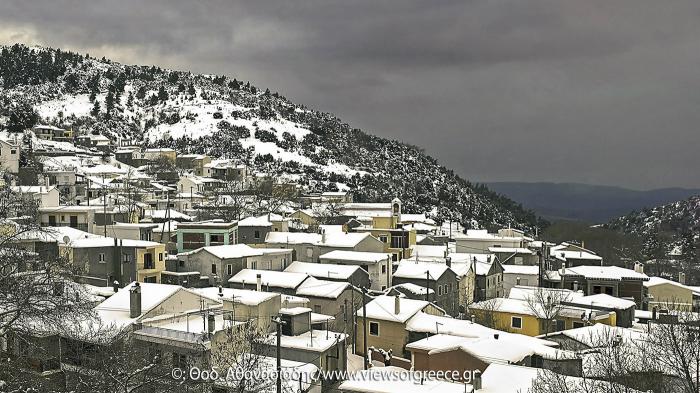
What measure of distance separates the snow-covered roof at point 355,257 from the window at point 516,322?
29.5 feet

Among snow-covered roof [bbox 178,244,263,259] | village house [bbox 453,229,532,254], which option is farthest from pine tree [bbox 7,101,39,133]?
snow-covered roof [bbox 178,244,263,259]

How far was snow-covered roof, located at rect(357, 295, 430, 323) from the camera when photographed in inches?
1181

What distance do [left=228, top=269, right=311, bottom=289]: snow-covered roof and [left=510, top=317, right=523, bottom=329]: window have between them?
11.5m

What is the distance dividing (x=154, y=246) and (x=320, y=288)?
10.7 m

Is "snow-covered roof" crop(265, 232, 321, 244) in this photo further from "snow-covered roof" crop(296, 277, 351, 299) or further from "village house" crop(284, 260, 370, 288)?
"snow-covered roof" crop(296, 277, 351, 299)

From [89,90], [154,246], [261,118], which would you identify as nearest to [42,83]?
[89,90]

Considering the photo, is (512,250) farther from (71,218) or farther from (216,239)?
(71,218)

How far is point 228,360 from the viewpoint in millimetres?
19406

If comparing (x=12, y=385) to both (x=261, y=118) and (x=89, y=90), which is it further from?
(x=89, y=90)

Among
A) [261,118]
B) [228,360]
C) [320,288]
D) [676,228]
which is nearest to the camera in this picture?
[228,360]

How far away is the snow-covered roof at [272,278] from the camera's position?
33.2m

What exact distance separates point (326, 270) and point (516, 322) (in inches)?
440

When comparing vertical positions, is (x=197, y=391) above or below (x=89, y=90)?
below

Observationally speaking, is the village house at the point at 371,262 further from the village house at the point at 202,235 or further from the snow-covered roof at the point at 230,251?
the village house at the point at 202,235
